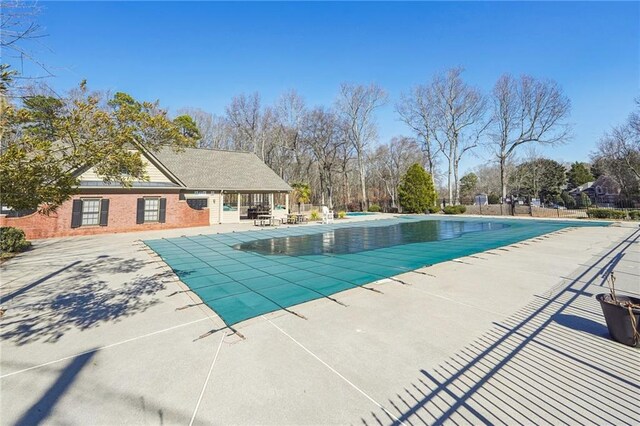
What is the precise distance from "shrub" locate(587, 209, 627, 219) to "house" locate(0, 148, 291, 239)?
26.0 metres

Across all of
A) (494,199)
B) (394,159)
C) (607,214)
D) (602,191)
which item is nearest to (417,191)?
(394,159)

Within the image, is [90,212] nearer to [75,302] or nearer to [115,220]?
[115,220]

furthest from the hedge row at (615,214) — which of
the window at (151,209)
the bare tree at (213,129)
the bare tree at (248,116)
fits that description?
the bare tree at (213,129)

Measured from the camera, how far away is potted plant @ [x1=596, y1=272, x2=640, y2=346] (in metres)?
3.44

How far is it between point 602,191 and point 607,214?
94.2ft

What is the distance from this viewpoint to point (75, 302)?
5.45 meters

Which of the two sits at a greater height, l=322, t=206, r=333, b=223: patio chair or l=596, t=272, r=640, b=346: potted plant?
l=322, t=206, r=333, b=223: patio chair

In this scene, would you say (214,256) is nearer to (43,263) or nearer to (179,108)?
(43,263)

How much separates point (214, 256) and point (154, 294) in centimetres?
372

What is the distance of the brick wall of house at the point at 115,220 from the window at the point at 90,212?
29cm

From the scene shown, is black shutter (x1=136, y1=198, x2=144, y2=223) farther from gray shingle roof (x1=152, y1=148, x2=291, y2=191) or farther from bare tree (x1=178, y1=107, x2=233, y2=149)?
bare tree (x1=178, y1=107, x2=233, y2=149)

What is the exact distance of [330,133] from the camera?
3675 cm

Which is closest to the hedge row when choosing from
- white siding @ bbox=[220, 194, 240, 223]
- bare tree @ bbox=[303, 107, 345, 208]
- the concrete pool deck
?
the concrete pool deck

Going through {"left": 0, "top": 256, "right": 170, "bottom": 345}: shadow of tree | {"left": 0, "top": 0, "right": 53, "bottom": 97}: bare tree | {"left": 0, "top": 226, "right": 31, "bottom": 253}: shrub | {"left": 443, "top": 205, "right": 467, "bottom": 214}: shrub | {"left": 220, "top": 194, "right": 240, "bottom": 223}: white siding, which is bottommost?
{"left": 0, "top": 256, "right": 170, "bottom": 345}: shadow of tree
